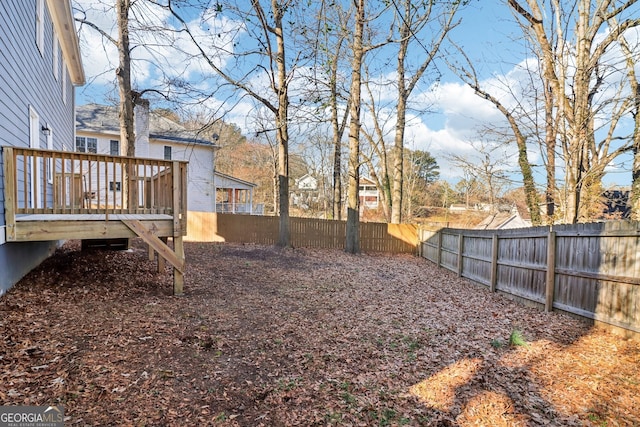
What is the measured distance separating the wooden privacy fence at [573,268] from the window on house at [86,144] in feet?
69.3

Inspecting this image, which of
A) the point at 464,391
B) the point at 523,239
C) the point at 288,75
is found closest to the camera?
the point at 464,391

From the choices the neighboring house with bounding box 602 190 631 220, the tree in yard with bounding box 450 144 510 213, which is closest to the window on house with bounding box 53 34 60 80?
the tree in yard with bounding box 450 144 510 213

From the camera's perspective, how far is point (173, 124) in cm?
2388

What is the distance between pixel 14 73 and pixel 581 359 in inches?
335

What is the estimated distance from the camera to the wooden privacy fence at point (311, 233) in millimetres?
14677

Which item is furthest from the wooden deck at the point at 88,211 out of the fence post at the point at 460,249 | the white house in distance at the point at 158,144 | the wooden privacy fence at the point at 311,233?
the white house in distance at the point at 158,144

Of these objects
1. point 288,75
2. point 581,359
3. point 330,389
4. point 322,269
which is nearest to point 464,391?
point 330,389

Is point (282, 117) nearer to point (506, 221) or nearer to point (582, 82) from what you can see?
point (582, 82)

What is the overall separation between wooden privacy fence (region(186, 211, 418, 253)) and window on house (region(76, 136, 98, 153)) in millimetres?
10084

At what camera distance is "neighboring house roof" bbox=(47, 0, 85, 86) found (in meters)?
8.07

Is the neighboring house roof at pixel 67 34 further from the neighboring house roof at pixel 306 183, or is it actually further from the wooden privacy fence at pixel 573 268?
the neighboring house roof at pixel 306 183

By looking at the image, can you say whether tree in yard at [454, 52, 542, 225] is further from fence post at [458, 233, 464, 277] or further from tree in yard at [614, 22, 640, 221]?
fence post at [458, 233, 464, 277]

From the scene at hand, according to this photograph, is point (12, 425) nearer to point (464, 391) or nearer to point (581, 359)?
point (464, 391)

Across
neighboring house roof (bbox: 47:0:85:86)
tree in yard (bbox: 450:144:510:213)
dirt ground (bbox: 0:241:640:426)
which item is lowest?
dirt ground (bbox: 0:241:640:426)
